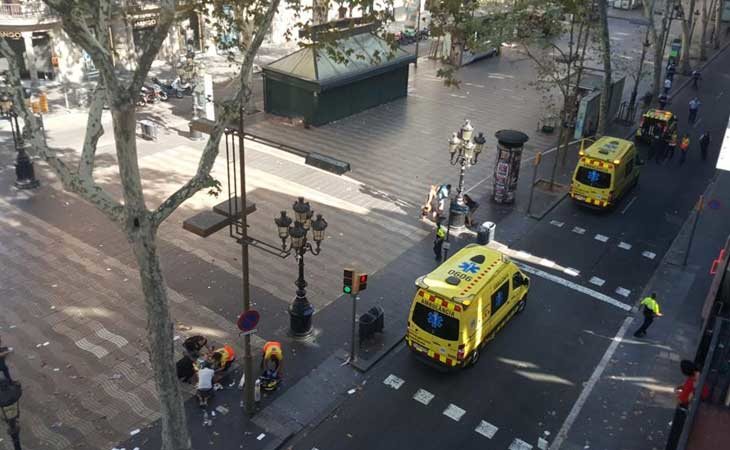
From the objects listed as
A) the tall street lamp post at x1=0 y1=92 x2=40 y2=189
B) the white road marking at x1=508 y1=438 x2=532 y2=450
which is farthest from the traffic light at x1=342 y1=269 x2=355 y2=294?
the tall street lamp post at x1=0 y1=92 x2=40 y2=189

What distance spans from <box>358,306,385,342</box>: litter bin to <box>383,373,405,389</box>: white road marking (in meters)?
1.38

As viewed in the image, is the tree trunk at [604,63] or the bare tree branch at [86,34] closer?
the bare tree branch at [86,34]

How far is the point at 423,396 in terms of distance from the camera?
14484mm

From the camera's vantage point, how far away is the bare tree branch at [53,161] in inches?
381

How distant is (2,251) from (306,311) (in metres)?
9.81

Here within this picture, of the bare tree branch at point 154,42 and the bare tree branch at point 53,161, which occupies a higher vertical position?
the bare tree branch at point 154,42

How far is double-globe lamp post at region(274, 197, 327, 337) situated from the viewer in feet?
45.3

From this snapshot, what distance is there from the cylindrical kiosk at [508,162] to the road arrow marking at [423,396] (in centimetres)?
1089

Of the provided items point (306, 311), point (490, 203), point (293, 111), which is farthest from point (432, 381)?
point (293, 111)

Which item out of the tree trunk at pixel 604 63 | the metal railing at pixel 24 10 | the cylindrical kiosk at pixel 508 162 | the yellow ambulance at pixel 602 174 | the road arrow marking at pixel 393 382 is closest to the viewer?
the road arrow marking at pixel 393 382

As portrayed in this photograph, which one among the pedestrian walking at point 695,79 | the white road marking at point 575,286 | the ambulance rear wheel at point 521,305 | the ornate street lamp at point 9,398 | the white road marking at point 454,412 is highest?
the pedestrian walking at point 695,79

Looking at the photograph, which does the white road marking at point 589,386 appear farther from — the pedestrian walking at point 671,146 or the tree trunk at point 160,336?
the pedestrian walking at point 671,146

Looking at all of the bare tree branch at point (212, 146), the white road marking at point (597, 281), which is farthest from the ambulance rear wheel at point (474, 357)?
the bare tree branch at point (212, 146)

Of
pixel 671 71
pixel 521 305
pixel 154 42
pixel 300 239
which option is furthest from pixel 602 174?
pixel 671 71
